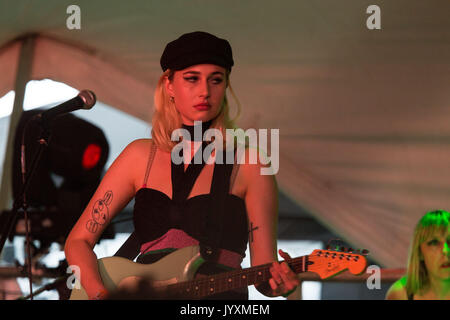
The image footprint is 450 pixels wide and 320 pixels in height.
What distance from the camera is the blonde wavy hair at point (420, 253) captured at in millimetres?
2652

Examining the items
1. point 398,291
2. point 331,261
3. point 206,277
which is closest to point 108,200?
point 206,277

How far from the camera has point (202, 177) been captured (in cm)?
197

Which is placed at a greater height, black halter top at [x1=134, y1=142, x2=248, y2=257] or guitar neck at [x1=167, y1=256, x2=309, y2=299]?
black halter top at [x1=134, y1=142, x2=248, y2=257]

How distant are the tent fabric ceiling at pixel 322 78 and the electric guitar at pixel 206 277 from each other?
224 cm

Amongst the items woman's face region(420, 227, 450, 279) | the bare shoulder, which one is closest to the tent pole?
the bare shoulder

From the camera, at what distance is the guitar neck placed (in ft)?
5.81

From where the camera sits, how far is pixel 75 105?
2102 mm

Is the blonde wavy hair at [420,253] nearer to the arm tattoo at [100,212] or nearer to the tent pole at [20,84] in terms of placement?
the arm tattoo at [100,212]

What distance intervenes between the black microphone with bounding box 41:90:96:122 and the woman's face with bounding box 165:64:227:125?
1.06ft

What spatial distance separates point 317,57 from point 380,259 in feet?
4.53

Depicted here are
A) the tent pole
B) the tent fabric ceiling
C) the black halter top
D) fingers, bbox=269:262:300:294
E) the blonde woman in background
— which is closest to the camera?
fingers, bbox=269:262:300:294

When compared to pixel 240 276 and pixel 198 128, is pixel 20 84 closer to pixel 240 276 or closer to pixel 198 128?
pixel 198 128

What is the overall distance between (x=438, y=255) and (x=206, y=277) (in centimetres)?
127

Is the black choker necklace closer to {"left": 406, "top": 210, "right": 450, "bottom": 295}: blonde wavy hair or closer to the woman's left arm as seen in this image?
the woman's left arm
